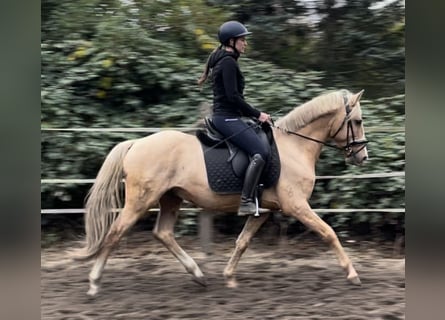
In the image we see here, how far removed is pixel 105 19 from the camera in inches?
293

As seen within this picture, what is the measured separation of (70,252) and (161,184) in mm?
1919

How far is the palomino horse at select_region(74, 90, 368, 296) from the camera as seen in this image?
198 inches

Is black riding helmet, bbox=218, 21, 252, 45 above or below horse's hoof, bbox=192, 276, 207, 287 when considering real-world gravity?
above

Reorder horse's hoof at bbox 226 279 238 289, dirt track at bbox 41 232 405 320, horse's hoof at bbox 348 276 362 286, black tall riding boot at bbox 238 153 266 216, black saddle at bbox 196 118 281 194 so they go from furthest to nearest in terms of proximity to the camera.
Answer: horse's hoof at bbox 226 279 238 289
horse's hoof at bbox 348 276 362 286
black saddle at bbox 196 118 281 194
black tall riding boot at bbox 238 153 266 216
dirt track at bbox 41 232 405 320

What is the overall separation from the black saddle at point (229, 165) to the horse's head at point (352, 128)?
23.3 inches

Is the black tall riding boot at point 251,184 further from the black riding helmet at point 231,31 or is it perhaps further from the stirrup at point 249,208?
the black riding helmet at point 231,31

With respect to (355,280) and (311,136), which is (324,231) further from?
(311,136)

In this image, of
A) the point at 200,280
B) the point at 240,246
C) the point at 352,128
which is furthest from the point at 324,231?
the point at 200,280

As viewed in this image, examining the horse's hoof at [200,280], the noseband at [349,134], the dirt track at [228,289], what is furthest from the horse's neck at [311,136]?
the horse's hoof at [200,280]

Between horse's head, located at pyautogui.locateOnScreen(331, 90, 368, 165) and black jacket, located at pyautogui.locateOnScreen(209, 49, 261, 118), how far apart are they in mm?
715

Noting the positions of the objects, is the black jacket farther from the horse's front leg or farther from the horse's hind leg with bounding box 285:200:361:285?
the horse's front leg

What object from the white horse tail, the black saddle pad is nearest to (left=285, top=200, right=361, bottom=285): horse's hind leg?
the black saddle pad
